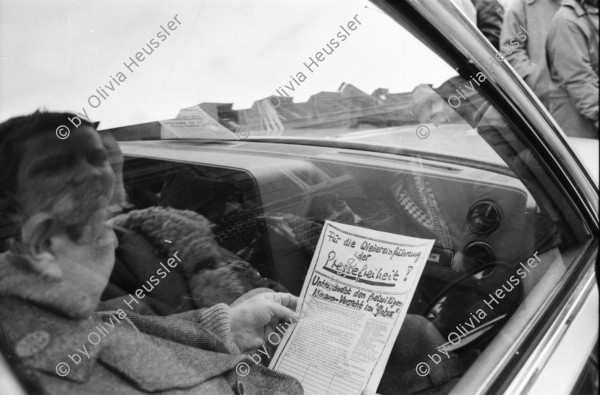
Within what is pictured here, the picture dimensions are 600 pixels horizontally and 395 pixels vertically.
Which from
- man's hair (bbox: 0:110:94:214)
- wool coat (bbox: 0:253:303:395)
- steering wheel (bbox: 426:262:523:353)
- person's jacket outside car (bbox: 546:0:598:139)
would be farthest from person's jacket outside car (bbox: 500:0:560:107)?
man's hair (bbox: 0:110:94:214)

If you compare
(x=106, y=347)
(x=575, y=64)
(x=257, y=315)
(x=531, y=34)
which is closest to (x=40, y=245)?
(x=106, y=347)

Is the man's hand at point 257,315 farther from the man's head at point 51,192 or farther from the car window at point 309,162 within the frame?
the man's head at point 51,192

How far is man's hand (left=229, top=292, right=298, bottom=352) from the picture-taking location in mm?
1214

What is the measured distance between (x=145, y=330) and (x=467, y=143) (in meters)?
1.13

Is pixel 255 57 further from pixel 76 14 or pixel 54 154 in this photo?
pixel 54 154

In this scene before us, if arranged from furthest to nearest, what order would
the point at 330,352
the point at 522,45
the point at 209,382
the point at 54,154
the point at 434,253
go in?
the point at 522,45 → the point at 434,253 → the point at 330,352 → the point at 209,382 → the point at 54,154

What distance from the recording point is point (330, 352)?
1257 mm

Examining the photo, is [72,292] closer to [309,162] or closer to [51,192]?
[51,192]

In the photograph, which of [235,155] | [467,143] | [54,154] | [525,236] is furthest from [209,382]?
[525,236]

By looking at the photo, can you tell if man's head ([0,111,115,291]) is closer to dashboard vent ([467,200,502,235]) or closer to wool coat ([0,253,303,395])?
wool coat ([0,253,303,395])

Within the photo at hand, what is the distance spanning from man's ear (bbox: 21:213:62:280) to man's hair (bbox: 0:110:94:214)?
A: 0.04 metres

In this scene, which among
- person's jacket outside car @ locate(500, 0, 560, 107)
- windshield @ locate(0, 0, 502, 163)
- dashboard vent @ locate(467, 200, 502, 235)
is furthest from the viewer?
person's jacket outside car @ locate(500, 0, 560, 107)

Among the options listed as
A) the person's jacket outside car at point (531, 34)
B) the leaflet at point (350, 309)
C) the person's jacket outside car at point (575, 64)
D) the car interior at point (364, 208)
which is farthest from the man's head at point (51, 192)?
the person's jacket outside car at point (575, 64)

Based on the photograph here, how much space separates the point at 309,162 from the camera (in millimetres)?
1689
